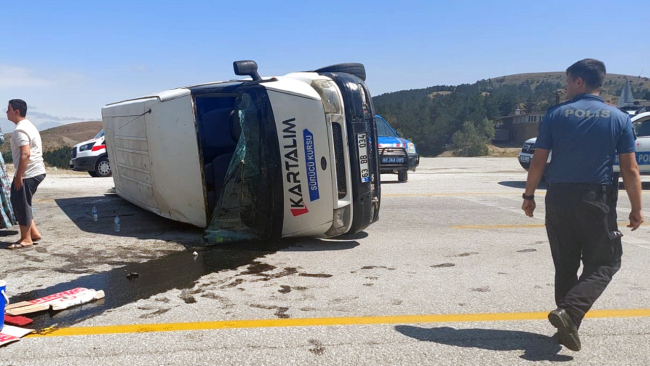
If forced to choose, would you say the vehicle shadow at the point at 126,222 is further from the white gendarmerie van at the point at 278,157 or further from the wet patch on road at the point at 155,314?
the wet patch on road at the point at 155,314

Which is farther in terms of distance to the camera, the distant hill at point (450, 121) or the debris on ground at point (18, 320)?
the distant hill at point (450, 121)

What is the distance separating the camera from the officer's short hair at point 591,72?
3.81 meters

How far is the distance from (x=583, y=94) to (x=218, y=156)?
4.99 metres

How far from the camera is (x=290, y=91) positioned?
6520 millimetres

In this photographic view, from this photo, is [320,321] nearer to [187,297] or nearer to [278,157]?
[187,297]

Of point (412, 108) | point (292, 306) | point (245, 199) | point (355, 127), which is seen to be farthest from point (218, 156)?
point (412, 108)

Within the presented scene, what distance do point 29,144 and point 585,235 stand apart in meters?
5.82

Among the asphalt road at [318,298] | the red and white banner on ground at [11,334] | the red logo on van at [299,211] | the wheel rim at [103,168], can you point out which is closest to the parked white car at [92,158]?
the wheel rim at [103,168]

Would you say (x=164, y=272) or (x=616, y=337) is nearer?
(x=616, y=337)

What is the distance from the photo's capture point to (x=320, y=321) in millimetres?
4309

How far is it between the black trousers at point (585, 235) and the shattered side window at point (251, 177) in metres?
3.43

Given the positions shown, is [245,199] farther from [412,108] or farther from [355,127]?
[412,108]

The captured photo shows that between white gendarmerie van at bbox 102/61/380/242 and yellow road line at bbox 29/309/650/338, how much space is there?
2.43 meters

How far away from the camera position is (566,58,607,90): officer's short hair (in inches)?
150
